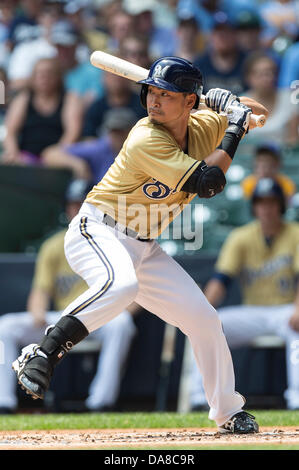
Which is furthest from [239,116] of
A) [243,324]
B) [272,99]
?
[272,99]

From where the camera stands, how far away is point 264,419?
197 inches

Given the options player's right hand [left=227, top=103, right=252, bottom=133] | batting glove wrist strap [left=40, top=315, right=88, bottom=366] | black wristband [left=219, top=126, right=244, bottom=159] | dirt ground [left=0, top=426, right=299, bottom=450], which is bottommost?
dirt ground [left=0, top=426, right=299, bottom=450]

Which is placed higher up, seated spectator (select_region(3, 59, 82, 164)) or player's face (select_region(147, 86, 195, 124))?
seated spectator (select_region(3, 59, 82, 164))

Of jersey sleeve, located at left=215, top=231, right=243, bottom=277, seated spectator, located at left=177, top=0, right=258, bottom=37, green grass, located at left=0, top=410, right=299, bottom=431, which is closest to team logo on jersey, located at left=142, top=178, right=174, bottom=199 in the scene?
green grass, located at left=0, top=410, right=299, bottom=431

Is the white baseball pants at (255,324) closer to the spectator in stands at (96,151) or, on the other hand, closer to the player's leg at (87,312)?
the spectator in stands at (96,151)

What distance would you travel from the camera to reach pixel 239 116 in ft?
13.5

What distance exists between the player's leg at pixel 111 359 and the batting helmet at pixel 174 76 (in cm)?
290

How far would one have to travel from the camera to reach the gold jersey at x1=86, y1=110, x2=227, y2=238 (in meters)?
3.90

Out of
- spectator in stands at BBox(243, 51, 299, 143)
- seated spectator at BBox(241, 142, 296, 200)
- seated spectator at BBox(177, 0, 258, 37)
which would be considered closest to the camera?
A: seated spectator at BBox(241, 142, 296, 200)

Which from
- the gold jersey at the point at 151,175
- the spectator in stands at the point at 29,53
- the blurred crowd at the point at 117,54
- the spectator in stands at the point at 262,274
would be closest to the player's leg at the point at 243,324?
the spectator in stands at the point at 262,274

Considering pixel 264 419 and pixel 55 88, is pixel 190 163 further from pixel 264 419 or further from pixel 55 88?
pixel 55 88

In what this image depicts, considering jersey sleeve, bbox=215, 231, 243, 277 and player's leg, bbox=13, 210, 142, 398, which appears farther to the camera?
jersey sleeve, bbox=215, 231, 243, 277

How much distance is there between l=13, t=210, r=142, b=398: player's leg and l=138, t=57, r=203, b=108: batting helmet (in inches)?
31.4

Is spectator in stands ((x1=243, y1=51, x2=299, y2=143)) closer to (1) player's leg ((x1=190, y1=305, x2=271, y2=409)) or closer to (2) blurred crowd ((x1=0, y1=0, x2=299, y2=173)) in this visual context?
(2) blurred crowd ((x1=0, y1=0, x2=299, y2=173))
